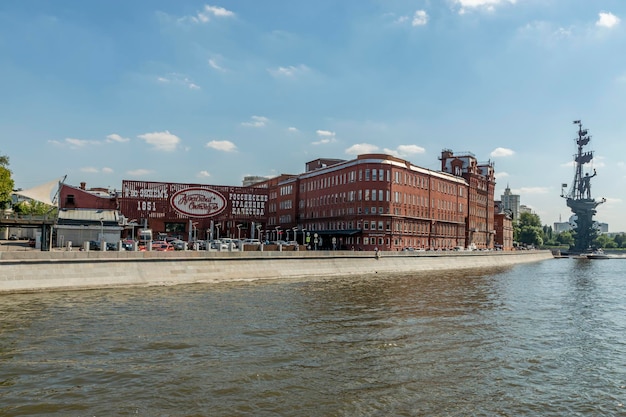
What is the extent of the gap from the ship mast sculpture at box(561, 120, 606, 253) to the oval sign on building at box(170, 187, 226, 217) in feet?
454

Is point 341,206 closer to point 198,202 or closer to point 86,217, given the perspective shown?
point 198,202

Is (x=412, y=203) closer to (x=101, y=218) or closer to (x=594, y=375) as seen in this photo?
(x=101, y=218)

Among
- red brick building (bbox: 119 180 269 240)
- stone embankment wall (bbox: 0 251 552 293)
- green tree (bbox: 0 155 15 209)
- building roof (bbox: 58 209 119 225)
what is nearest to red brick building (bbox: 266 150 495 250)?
red brick building (bbox: 119 180 269 240)

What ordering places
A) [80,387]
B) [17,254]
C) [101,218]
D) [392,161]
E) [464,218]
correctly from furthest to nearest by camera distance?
1. [464,218]
2. [392,161]
3. [101,218]
4. [17,254]
5. [80,387]

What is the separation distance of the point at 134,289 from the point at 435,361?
2819 centimetres

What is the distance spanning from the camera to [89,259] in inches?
1575

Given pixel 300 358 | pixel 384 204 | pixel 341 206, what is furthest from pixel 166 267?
pixel 341 206

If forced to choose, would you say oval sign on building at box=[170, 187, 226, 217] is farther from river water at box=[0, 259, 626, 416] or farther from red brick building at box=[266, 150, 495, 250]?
river water at box=[0, 259, 626, 416]

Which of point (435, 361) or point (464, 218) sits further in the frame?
point (464, 218)

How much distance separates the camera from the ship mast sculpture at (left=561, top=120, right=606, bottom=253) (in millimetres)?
182250

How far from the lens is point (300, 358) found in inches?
733

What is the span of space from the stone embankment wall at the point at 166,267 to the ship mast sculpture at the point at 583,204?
139 meters

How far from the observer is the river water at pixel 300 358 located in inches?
548

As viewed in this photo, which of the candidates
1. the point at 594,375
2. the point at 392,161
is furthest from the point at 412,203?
the point at 594,375
